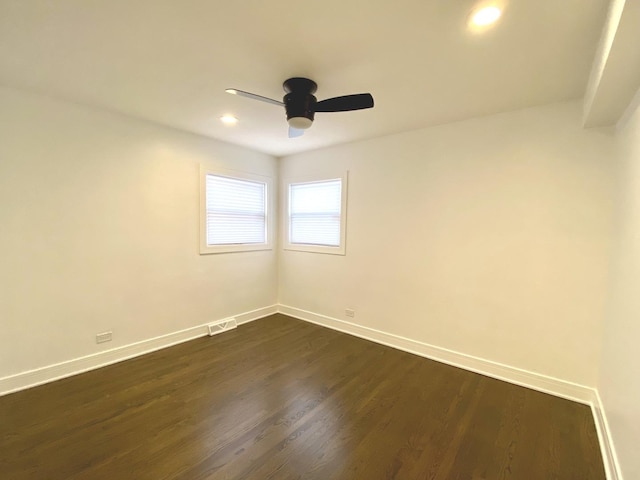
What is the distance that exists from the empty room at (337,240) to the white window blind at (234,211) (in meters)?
0.05

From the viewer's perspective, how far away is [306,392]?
2.44 metres

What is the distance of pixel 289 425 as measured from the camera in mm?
2020

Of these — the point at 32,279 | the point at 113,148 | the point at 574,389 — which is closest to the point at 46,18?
the point at 113,148

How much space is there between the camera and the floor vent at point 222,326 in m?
3.73

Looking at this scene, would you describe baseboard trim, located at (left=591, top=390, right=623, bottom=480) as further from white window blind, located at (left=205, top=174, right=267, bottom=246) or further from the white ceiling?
white window blind, located at (left=205, top=174, right=267, bottom=246)

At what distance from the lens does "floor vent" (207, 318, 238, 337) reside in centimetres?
373

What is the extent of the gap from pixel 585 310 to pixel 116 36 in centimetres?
397

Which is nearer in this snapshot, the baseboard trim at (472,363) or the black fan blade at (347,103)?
the black fan blade at (347,103)

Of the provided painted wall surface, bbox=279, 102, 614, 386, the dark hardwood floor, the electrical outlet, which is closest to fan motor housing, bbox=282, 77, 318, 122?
painted wall surface, bbox=279, 102, 614, 386

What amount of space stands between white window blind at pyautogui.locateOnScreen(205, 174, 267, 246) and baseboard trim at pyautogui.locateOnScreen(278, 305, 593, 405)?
5.42ft

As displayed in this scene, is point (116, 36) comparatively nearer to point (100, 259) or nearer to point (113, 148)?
point (113, 148)

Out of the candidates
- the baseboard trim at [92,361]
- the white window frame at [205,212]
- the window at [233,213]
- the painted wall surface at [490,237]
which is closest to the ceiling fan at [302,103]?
the painted wall surface at [490,237]

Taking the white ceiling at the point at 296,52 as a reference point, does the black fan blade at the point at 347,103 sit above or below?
below

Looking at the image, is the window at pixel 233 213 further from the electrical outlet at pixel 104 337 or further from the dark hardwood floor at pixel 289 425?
the dark hardwood floor at pixel 289 425
